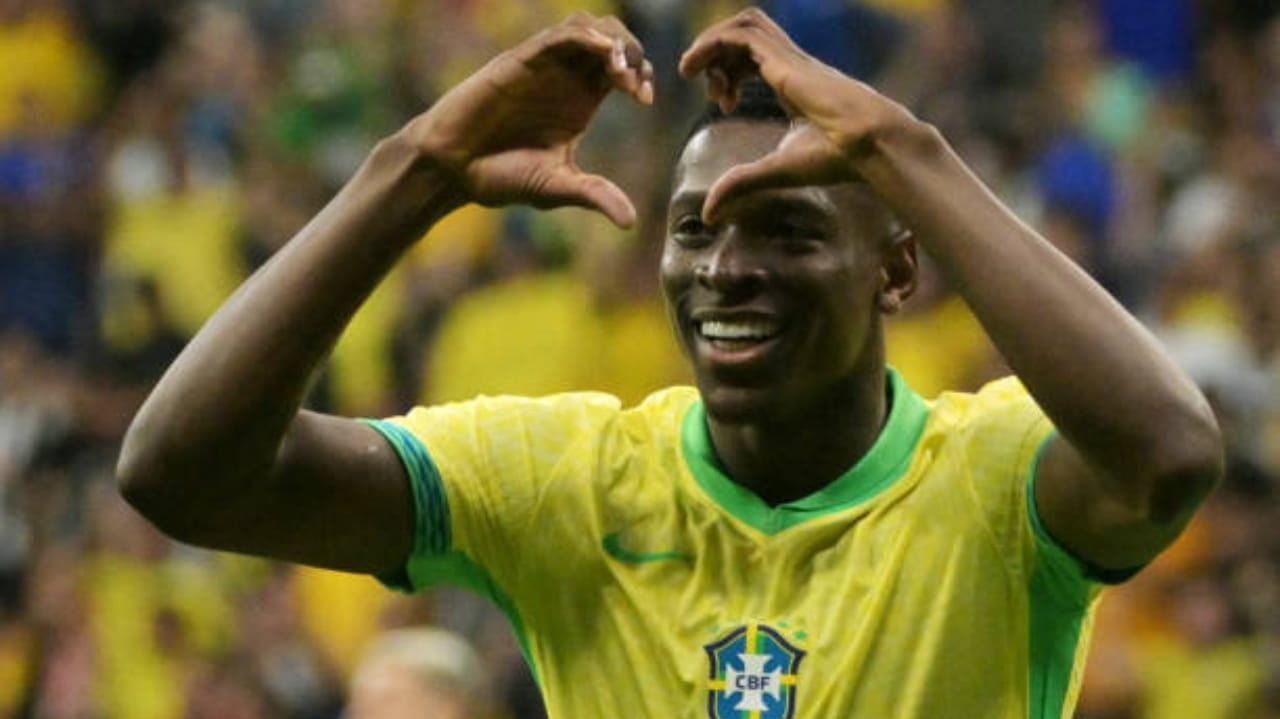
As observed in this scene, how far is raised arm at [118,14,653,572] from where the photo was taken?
4.12 meters

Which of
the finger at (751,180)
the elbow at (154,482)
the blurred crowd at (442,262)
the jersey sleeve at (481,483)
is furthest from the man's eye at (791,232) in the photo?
the blurred crowd at (442,262)

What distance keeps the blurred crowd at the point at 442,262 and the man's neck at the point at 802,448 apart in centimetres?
338

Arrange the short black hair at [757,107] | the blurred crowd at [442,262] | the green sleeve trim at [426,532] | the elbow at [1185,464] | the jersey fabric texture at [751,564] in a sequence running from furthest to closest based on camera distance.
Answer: the blurred crowd at [442,262], the short black hair at [757,107], the green sleeve trim at [426,532], the jersey fabric texture at [751,564], the elbow at [1185,464]

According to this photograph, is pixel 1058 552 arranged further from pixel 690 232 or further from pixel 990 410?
pixel 690 232

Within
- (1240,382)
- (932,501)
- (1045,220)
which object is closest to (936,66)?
(1045,220)

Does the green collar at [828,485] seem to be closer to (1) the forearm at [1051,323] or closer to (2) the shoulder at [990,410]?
(2) the shoulder at [990,410]

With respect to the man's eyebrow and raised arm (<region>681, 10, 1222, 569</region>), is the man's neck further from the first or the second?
raised arm (<region>681, 10, 1222, 569</region>)

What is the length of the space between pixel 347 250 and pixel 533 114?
1.09ft

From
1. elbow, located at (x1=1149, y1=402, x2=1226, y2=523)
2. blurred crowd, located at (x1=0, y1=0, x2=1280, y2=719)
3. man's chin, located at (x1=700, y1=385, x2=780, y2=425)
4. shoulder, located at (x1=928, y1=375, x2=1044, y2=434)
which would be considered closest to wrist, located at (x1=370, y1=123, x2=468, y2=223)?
man's chin, located at (x1=700, y1=385, x2=780, y2=425)

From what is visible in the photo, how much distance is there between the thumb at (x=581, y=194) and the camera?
4066 millimetres

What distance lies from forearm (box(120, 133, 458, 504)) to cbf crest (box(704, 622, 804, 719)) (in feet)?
2.44

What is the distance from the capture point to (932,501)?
4.43 meters

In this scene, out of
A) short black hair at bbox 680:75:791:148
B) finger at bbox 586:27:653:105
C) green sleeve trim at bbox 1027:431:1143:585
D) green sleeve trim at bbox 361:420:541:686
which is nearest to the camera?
finger at bbox 586:27:653:105

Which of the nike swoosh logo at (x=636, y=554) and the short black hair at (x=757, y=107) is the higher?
the short black hair at (x=757, y=107)
